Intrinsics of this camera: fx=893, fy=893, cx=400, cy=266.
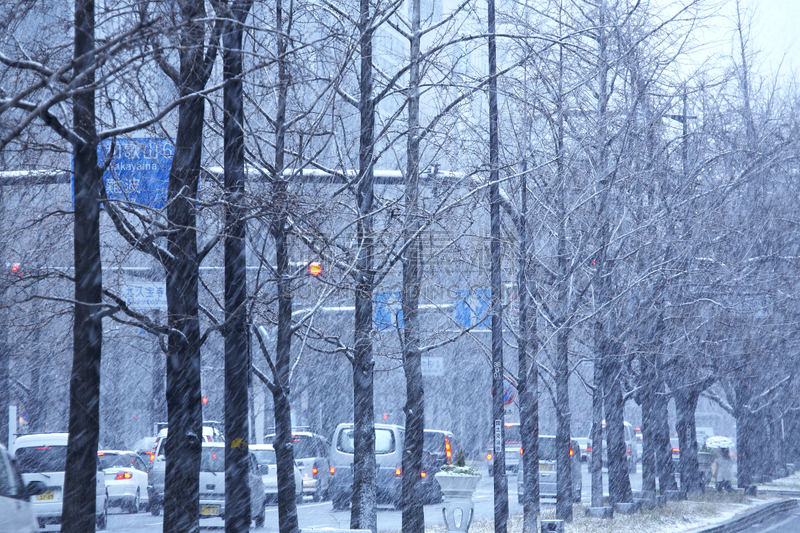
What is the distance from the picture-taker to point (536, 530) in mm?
16422

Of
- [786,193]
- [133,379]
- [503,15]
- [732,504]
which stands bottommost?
[732,504]

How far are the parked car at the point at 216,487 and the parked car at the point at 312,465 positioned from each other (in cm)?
599

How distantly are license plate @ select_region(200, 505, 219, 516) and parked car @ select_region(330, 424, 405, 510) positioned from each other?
5286 mm

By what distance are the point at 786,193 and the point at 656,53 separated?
1055 centimetres

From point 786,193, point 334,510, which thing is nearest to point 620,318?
point 334,510

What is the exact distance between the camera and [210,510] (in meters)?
18.6

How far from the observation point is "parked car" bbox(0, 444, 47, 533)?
873 cm

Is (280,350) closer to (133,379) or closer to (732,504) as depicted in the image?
(732,504)

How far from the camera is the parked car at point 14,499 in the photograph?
873cm

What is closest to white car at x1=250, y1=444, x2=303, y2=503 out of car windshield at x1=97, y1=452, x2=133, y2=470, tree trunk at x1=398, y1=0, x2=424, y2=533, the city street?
the city street

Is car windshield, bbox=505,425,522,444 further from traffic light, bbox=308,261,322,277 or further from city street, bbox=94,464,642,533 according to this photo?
traffic light, bbox=308,261,322,277

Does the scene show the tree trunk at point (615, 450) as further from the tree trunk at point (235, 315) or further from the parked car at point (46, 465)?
the tree trunk at point (235, 315)

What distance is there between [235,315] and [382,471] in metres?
15.3

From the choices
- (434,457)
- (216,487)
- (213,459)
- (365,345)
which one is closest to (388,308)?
(365,345)
